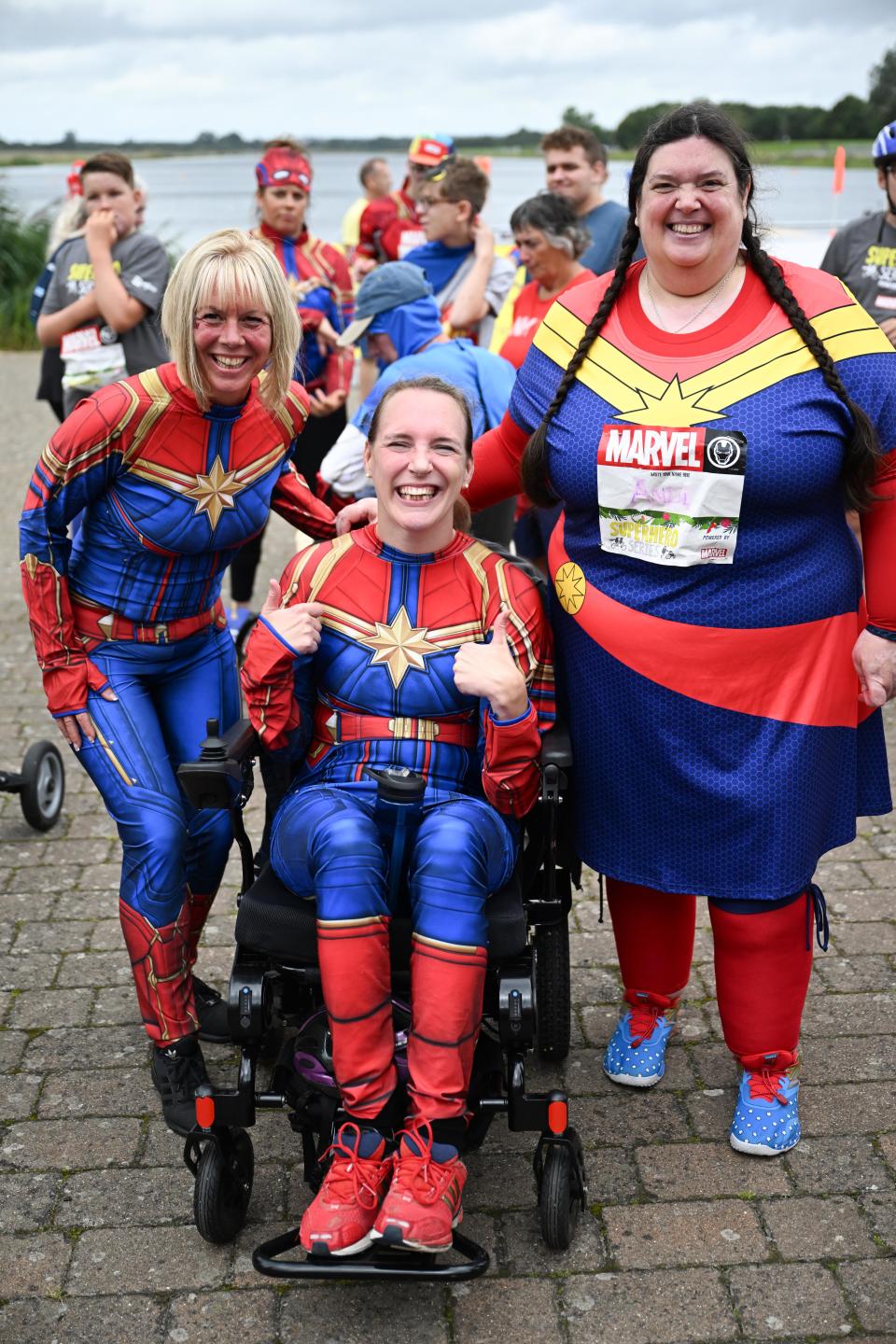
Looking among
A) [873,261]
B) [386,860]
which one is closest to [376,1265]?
[386,860]

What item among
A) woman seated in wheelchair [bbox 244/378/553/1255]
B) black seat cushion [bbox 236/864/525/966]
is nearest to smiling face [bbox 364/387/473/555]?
woman seated in wheelchair [bbox 244/378/553/1255]

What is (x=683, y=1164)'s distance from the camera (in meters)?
3.03

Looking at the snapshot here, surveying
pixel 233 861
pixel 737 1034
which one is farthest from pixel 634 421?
pixel 233 861

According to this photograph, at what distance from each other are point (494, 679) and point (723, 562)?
0.52 m

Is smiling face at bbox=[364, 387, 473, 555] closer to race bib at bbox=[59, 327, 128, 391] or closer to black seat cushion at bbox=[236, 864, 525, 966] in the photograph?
black seat cushion at bbox=[236, 864, 525, 966]

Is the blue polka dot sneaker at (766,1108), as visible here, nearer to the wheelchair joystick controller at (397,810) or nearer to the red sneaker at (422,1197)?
the red sneaker at (422,1197)

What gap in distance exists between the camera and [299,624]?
2.84 metres

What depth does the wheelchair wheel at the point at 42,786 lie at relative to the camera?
4.68 meters

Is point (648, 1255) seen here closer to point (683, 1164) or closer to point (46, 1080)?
point (683, 1164)

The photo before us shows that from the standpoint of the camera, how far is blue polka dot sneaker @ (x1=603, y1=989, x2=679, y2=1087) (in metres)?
3.31

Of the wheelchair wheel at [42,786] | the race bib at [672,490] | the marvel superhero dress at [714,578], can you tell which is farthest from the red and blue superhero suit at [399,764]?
the wheelchair wheel at [42,786]

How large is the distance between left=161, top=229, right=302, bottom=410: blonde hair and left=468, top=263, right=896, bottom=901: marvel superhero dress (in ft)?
1.93

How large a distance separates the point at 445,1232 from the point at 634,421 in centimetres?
157

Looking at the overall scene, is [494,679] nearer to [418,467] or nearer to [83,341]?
[418,467]
